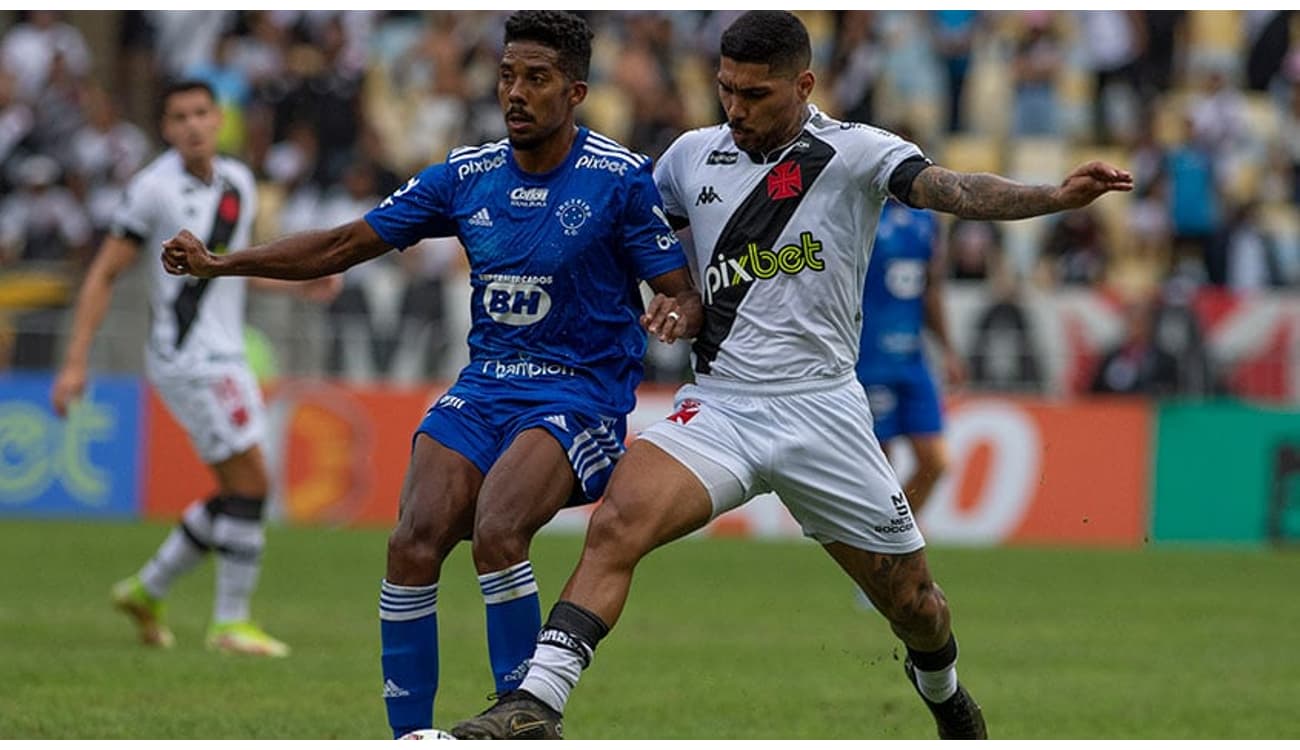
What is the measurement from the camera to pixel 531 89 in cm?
812

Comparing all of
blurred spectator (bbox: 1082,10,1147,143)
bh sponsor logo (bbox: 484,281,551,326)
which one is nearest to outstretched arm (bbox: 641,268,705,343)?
bh sponsor logo (bbox: 484,281,551,326)

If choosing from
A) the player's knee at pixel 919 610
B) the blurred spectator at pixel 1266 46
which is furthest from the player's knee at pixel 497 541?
the blurred spectator at pixel 1266 46

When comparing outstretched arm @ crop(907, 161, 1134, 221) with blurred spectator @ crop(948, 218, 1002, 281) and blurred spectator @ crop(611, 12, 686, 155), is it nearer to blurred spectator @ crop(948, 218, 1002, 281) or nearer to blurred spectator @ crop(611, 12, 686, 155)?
blurred spectator @ crop(948, 218, 1002, 281)

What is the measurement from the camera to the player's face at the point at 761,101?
8.01 m

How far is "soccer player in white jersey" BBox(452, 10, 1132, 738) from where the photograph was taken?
7.98 meters

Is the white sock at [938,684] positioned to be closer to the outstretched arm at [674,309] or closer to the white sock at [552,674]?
the outstretched arm at [674,309]

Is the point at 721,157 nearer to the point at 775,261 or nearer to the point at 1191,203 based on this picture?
the point at 775,261

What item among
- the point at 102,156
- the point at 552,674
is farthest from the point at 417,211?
the point at 102,156

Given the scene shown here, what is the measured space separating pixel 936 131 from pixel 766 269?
56.5 feet

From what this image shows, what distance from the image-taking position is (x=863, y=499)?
8102 mm

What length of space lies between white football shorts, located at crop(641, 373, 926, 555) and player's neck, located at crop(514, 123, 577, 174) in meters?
1.02

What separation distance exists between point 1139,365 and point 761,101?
13436mm
